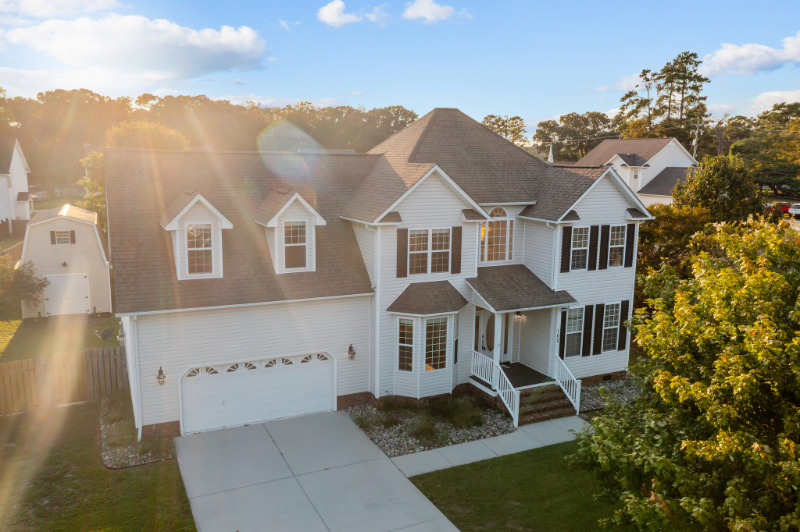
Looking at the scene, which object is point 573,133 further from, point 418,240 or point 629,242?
point 418,240

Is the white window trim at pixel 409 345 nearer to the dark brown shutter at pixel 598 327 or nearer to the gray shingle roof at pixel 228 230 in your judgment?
the gray shingle roof at pixel 228 230

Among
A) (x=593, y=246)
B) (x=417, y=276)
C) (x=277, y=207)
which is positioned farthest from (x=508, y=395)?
(x=277, y=207)

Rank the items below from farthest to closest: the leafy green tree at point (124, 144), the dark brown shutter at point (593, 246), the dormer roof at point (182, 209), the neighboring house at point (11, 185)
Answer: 1. the neighboring house at point (11, 185)
2. the leafy green tree at point (124, 144)
3. the dark brown shutter at point (593, 246)
4. the dormer roof at point (182, 209)

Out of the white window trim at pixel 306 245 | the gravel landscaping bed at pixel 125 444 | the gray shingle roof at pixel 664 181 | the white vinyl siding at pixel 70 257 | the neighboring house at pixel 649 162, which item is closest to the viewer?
the gravel landscaping bed at pixel 125 444

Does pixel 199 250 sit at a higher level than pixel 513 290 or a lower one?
higher

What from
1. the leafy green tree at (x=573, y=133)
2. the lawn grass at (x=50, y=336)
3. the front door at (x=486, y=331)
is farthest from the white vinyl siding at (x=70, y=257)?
the leafy green tree at (x=573, y=133)

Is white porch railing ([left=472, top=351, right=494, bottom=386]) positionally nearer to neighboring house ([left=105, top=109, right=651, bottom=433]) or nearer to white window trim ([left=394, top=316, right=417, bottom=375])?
neighboring house ([left=105, top=109, right=651, bottom=433])
